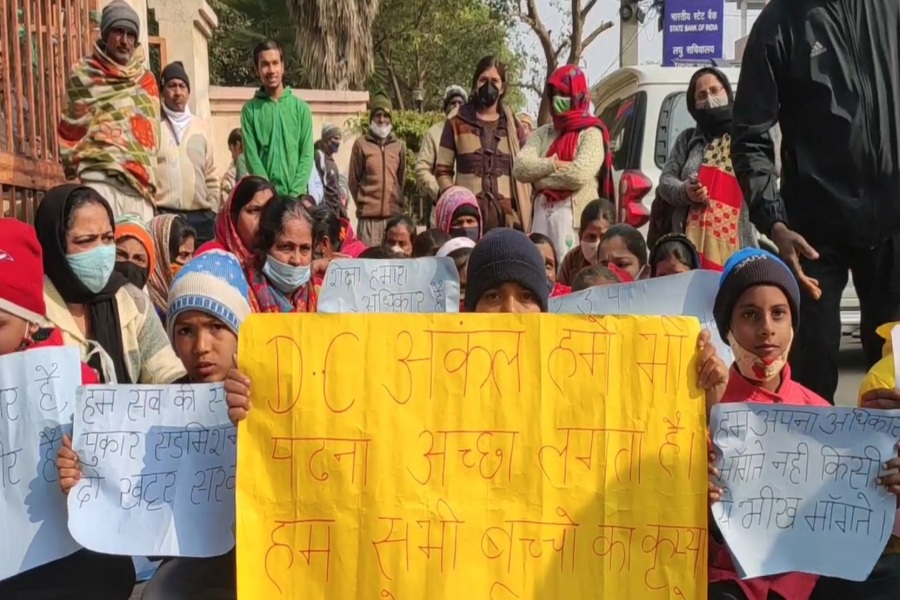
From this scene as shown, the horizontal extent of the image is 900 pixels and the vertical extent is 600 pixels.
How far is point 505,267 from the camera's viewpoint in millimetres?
2949

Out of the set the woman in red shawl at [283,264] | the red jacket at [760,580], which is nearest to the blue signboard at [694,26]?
Result: the woman in red shawl at [283,264]

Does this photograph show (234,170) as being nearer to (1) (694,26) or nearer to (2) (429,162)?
(2) (429,162)

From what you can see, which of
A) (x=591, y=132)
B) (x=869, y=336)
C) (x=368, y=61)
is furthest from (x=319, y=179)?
(x=368, y=61)

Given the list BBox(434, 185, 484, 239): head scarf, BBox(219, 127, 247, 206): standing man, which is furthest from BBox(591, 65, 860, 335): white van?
BBox(219, 127, 247, 206): standing man

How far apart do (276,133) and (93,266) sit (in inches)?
136

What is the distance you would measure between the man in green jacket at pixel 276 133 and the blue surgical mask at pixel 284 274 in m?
2.65

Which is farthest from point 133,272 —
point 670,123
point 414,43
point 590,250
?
point 414,43

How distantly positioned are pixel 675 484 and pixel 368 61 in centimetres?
2050

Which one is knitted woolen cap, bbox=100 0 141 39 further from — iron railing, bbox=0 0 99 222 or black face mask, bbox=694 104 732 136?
black face mask, bbox=694 104 732 136

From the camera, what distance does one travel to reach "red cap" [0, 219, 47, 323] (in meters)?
2.71

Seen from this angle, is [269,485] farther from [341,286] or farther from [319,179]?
[319,179]

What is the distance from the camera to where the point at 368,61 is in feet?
72.1

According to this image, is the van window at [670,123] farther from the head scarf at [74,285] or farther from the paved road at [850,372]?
the head scarf at [74,285]

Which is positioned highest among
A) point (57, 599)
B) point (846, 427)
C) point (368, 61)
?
point (368, 61)
